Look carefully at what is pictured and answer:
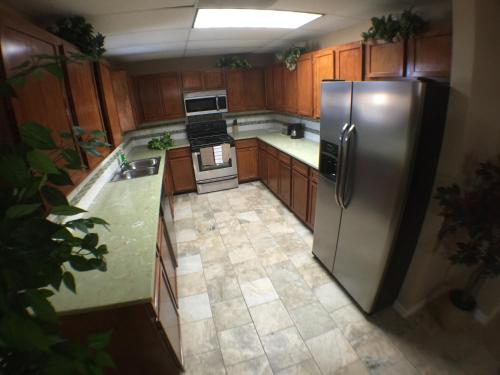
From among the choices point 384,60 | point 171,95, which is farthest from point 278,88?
point 384,60

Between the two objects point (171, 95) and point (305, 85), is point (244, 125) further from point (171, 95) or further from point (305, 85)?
point (305, 85)

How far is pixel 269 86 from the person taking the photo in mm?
4547

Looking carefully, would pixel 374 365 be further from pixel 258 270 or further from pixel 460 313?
pixel 258 270

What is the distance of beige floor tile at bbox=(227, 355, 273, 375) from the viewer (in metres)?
1.71

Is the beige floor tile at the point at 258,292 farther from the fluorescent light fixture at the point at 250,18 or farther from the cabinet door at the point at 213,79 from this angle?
the cabinet door at the point at 213,79

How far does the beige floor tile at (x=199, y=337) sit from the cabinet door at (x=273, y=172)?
233cm

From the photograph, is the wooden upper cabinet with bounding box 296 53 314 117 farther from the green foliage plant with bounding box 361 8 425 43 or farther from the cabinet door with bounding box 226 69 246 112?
A: the cabinet door with bounding box 226 69 246 112

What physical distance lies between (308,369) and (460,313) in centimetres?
119

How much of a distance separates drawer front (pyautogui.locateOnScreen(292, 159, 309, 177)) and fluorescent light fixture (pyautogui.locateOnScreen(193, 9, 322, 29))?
1430 millimetres

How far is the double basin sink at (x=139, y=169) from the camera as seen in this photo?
3.10 meters

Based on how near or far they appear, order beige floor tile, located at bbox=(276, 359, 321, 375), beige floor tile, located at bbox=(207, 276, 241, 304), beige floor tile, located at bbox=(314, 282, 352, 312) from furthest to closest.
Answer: beige floor tile, located at bbox=(207, 276, 241, 304), beige floor tile, located at bbox=(314, 282, 352, 312), beige floor tile, located at bbox=(276, 359, 321, 375)

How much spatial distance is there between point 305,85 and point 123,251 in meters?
2.83

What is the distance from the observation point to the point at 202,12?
1.88 meters

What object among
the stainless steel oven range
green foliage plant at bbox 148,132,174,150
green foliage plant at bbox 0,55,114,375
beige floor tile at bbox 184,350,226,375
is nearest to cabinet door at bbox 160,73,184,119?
the stainless steel oven range
